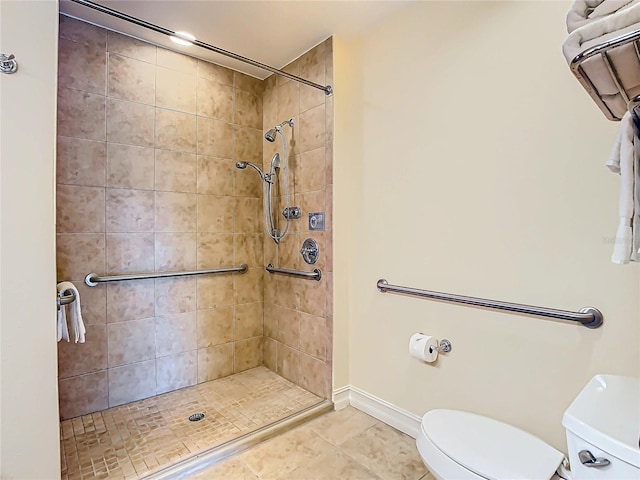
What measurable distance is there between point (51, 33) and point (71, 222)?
1144 mm

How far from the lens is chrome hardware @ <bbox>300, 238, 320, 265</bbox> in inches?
91.9

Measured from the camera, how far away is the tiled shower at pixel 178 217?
2084mm

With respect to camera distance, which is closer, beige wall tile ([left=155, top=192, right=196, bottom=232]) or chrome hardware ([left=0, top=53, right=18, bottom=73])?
chrome hardware ([left=0, top=53, right=18, bottom=73])

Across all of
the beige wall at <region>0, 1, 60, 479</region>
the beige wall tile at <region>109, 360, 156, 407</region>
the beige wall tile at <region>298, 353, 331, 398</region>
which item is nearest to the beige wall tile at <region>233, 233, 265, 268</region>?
the beige wall tile at <region>298, 353, 331, 398</region>

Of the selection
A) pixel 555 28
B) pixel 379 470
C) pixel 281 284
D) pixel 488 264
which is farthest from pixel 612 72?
pixel 281 284

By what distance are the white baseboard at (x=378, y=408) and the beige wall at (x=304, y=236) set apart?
13 centimetres

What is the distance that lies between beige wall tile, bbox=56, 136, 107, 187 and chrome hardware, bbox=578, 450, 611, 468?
2.57 metres

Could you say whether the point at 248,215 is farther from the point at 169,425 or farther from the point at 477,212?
the point at 477,212

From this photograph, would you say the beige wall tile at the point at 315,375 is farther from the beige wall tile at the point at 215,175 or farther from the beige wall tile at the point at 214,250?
the beige wall tile at the point at 215,175

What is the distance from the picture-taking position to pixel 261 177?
2775 mm

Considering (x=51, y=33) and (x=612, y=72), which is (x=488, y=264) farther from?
(x=51, y=33)

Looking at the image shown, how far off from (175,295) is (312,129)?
5.05ft

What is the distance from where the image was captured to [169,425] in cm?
202

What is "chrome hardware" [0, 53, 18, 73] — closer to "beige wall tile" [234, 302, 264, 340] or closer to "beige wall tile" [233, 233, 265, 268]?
"beige wall tile" [233, 233, 265, 268]
